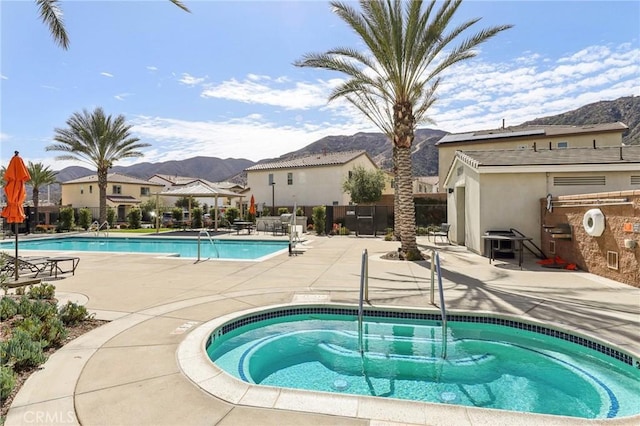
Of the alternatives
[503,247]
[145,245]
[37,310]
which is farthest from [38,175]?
[503,247]

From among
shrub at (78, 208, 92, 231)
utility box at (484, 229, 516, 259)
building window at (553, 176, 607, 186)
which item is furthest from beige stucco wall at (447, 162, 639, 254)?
shrub at (78, 208, 92, 231)

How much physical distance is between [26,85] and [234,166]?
163010mm

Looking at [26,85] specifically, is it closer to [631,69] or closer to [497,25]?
[497,25]

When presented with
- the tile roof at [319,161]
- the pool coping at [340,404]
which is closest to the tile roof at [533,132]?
the tile roof at [319,161]

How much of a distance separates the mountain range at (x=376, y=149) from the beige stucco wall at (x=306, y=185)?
38621 mm

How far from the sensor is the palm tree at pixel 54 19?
27.5 feet

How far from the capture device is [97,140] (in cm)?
2842

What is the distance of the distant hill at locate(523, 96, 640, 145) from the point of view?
244 ft

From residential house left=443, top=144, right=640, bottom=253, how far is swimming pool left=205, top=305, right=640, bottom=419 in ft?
25.3

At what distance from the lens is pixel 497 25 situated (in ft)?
36.1

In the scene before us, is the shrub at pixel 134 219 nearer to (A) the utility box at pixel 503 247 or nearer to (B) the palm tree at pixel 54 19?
(B) the palm tree at pixel 54 19

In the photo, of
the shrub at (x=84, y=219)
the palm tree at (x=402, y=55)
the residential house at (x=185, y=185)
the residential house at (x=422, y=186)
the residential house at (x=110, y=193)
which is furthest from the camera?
the residential house at (x=185, y=185)

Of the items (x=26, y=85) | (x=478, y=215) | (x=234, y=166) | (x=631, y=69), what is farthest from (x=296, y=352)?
(x=234, y=166)

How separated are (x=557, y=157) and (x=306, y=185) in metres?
26.8
